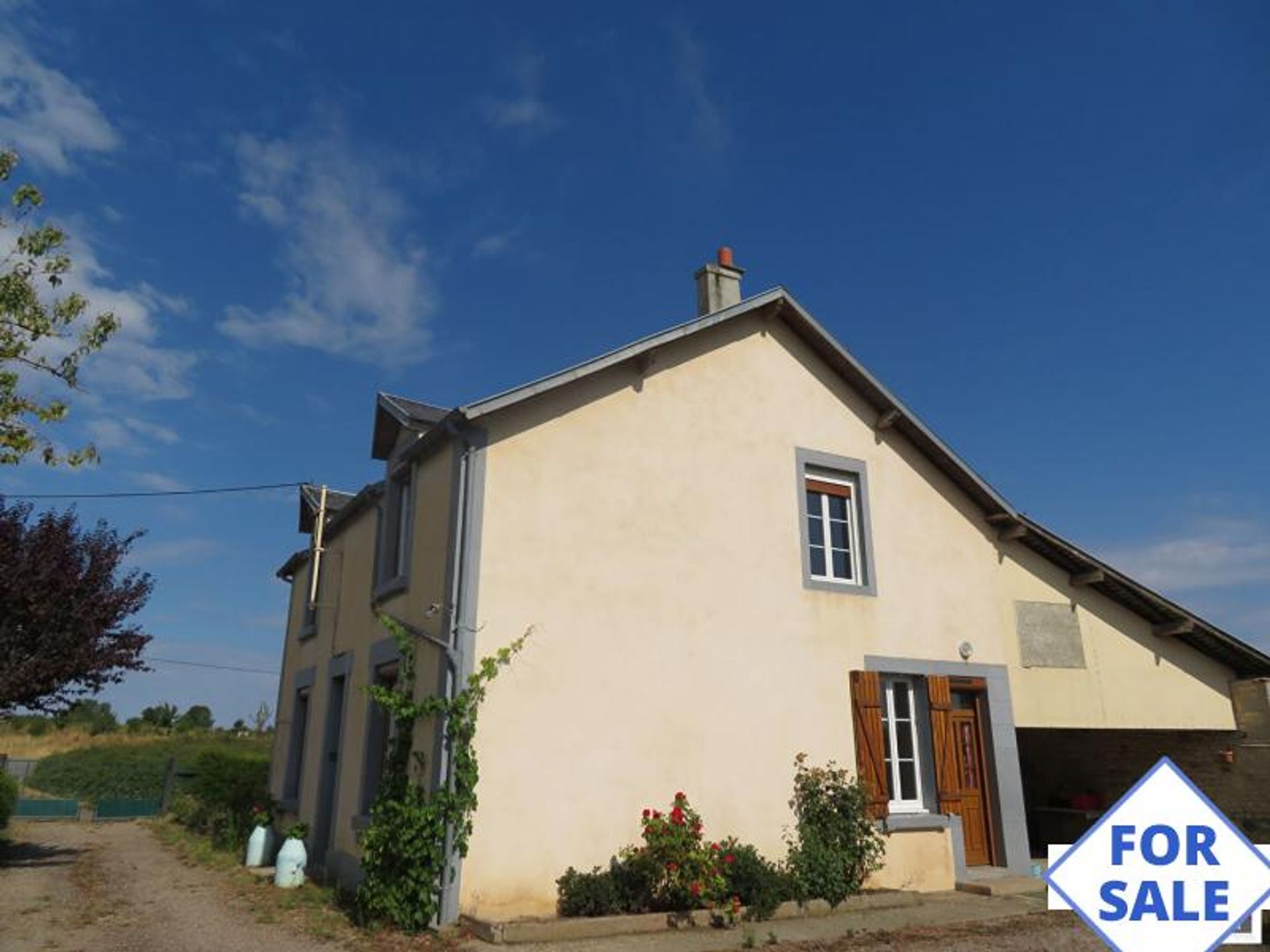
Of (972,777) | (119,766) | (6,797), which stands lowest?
(6,797)

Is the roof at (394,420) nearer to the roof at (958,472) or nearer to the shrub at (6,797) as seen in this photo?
the roof at (958,472)

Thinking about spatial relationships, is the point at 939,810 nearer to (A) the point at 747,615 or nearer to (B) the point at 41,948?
(A) the point at 747,615

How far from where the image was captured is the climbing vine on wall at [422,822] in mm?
7871

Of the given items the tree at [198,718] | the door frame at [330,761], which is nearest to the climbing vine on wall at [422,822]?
the door frame at [330,761]


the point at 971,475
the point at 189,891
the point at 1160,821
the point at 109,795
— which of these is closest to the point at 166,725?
the point at 109,795

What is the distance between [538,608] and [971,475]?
675 centimetres

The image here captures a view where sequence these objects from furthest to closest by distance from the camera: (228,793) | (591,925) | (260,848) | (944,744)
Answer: (228,793), (260,848), (944,744), (591,925)

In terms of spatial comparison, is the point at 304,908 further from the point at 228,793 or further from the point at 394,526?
the point at 228,793

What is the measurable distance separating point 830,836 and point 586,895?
123 inches

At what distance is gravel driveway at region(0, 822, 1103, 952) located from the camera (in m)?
7.62

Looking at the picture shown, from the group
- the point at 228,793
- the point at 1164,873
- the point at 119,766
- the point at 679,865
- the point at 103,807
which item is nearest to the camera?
the point at 1164,873

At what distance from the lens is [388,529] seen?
1107 cm

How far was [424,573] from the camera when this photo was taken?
9.53 metres

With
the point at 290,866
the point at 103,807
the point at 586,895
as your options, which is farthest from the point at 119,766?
the point at 586,895
